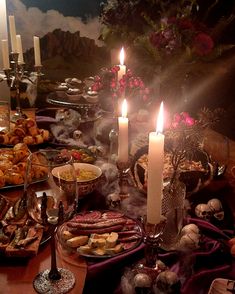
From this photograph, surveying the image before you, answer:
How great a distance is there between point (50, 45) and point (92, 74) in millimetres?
344

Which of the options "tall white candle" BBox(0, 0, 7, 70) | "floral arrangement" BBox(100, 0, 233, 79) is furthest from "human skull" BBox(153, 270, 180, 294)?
"tall white candle" BBox(0, 0, 7, 70)

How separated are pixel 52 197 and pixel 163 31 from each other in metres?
1.15

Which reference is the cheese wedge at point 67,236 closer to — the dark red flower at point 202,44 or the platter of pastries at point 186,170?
the platter of pastries at point 186,170

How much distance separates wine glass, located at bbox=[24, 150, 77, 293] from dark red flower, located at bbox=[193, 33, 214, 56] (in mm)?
1141

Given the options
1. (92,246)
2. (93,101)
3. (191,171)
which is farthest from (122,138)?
(93,101)

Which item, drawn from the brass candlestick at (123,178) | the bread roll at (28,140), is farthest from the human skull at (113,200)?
the bread roll at (28,140)

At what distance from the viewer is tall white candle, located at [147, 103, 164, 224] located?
712 millimetres

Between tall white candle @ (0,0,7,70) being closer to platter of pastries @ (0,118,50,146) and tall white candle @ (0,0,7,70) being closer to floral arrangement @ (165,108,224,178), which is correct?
platter of pastries @ (0,118,50,146)

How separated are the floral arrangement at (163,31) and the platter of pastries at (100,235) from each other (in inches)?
40.0

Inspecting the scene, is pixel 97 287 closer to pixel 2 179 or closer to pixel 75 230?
pixel 75 230

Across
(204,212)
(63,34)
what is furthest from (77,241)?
(63,34)

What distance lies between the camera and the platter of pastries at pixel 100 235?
83 centimetres

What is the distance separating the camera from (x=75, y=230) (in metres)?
0.87

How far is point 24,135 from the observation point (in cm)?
144
